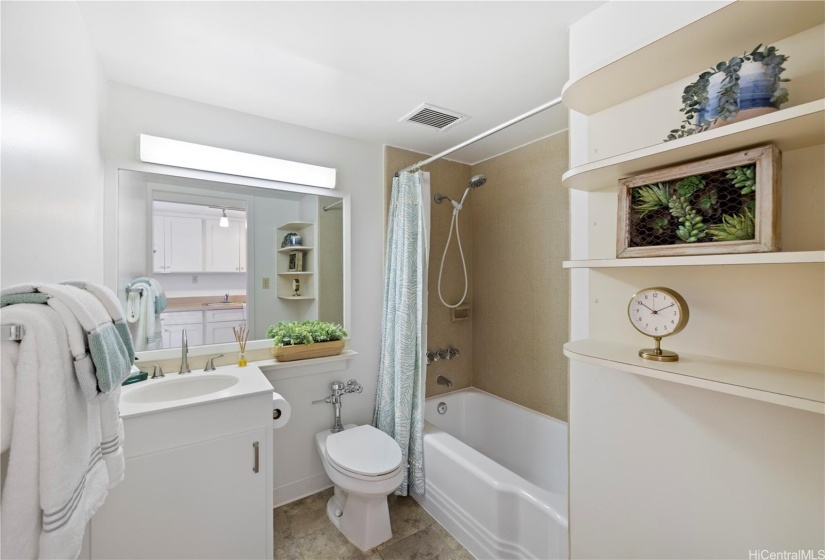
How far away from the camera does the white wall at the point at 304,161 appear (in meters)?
1.72

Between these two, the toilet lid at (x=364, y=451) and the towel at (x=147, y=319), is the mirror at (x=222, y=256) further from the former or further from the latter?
the toilet lid at (x=364, y=451)

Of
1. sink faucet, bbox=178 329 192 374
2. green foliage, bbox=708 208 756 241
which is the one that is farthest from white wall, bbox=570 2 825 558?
sink faucet, bbox=178 329 192 374

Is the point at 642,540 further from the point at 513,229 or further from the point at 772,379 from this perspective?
the point at 513,229

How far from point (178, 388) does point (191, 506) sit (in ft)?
1.75

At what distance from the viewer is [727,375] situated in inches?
32.7

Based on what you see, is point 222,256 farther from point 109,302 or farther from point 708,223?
point 708,223

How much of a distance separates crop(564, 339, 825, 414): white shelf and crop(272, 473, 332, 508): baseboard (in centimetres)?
186

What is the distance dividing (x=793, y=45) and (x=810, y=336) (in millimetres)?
702

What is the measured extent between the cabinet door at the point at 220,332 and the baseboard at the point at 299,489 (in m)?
0.92

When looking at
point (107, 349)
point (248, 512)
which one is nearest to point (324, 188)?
point (107, 349)

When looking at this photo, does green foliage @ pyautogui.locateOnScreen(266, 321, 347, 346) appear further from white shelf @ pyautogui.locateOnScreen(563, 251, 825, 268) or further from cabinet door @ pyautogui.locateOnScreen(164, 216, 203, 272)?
white shelf @ pyautogui.locateOnScreen(563, 251, 825, 268)

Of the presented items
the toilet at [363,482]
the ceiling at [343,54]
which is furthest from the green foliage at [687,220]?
the toilet at [363,482]

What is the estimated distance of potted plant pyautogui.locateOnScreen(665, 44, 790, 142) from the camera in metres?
0.78

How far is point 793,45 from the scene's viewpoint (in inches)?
33.5
